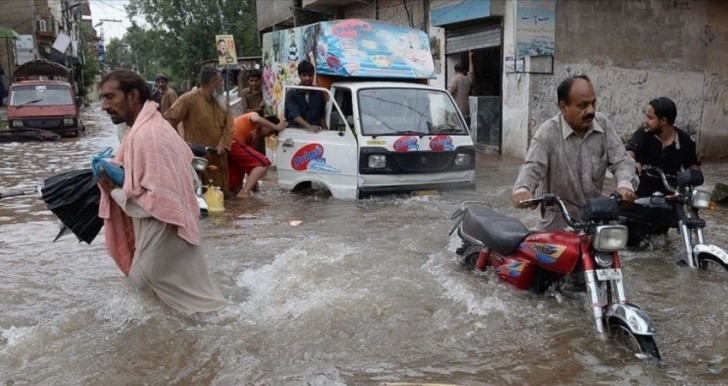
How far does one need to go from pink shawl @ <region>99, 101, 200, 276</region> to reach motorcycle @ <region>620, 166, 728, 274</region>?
321cm

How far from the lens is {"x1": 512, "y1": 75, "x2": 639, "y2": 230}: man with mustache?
399 cm

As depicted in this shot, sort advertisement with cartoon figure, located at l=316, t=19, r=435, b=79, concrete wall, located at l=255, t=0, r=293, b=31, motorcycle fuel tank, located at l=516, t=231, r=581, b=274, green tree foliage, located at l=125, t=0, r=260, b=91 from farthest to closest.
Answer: green tree foliage, located at l=125, t=0, r=260, b=91 → concrete wall, located at l=255, t=0, r=293, b=31 → advertisement with cartoon figure, located at l=316, t=19, r=435, b=79 → motorcycle fuel tank, located at l=516, t=231, r=581, b=274

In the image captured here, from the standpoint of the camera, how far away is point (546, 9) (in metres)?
13.0

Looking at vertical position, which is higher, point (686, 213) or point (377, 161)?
point (377, 161)

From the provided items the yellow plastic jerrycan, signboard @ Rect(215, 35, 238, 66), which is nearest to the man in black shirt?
the yellow plastic jerrycan

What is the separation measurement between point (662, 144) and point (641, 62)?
358 inches

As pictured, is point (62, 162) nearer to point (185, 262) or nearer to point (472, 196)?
point (472, 196)

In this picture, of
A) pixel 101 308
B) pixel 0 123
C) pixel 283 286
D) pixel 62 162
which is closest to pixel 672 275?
pixel 283 286

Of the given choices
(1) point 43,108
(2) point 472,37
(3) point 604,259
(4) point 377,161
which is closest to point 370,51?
(4) point 377,161

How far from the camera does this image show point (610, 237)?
11.6 ft

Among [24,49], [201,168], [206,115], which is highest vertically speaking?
[24,49]

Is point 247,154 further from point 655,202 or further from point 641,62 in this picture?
point 641,62

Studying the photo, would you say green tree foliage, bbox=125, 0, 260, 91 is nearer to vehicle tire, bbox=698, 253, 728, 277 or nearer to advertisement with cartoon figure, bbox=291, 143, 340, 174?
advertisement with cartoon figure, bbox=291, 143, 340, 174

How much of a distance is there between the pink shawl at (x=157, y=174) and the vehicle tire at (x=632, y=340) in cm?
245
